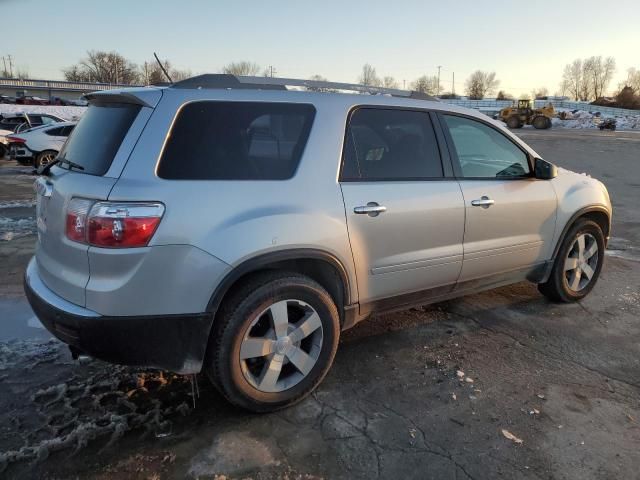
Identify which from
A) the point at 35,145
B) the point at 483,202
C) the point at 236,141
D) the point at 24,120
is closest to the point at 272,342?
the point at 236,141

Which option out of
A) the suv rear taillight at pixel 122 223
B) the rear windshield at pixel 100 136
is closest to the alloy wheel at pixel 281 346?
the suv rear taillight at pixel 122 223

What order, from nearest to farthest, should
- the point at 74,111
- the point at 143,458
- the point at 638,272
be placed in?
the point at 143,458 < the point at 638,272 < the point at 74,111

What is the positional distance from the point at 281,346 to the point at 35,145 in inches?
591

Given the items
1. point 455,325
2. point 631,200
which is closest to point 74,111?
point 631,200

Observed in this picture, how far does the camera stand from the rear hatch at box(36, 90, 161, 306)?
8.57ft

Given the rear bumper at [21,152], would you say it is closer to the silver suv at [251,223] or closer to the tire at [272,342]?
the silver suv at [251,223]

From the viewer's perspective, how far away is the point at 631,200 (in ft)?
34.4

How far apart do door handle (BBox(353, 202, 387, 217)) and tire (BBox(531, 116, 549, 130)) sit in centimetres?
4932

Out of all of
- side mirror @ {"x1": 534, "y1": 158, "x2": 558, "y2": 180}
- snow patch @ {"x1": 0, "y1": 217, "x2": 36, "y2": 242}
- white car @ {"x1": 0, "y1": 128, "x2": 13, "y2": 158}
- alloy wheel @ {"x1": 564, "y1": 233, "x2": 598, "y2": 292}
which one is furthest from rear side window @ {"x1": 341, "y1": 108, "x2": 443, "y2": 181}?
white car @ {"x1": 0, "y1": 128, "x2": 13, "y2": 158}

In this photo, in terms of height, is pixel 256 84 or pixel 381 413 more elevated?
pixel 256 84

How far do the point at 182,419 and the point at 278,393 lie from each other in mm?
563

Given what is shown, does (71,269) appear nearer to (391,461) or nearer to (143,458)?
(143,458)

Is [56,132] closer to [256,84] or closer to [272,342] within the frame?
[256,84]

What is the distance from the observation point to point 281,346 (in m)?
2.96
